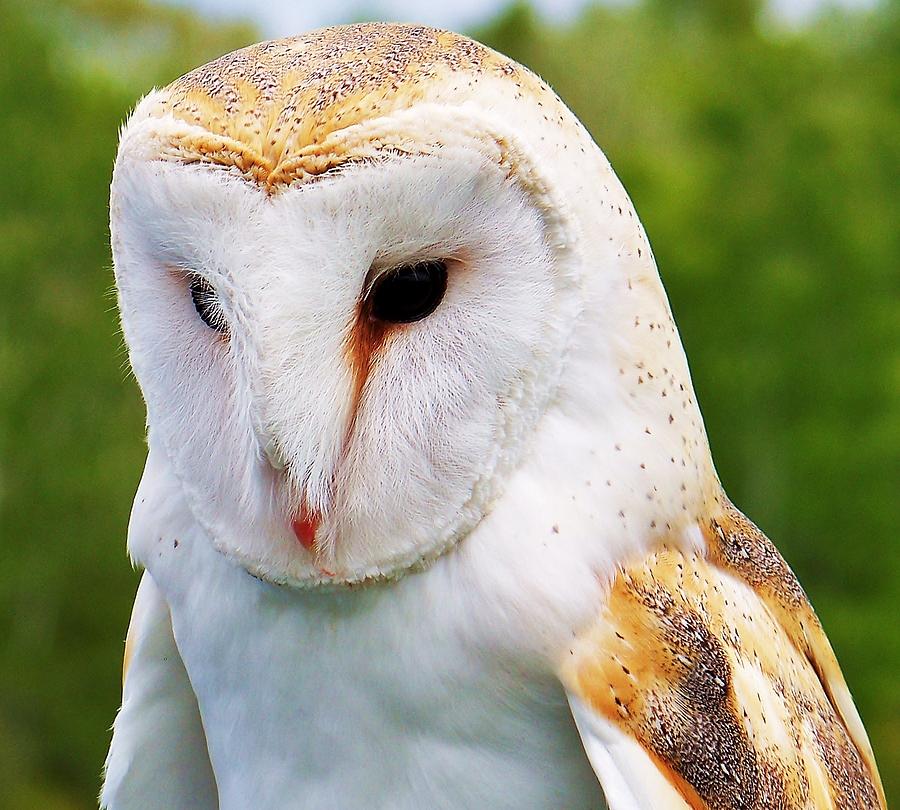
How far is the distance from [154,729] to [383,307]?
55cm

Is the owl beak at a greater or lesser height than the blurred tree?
greater

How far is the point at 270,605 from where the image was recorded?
0.94 metres

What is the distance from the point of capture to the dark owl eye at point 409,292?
2.67 ft

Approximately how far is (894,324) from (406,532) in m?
6.68

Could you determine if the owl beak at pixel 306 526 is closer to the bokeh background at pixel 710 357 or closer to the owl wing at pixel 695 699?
the owl wing at pixel 695 699

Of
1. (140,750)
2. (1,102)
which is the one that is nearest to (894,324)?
(1,102)

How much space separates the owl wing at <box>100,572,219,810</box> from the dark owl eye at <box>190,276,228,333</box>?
33 cm

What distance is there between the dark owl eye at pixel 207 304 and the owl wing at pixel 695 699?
1.12 feet

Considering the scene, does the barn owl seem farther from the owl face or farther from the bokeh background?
the bokeh background

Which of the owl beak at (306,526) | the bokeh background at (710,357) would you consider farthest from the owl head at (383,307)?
the bokeh background at (710,357)

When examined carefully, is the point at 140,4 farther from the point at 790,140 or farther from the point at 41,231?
the point at 790,140

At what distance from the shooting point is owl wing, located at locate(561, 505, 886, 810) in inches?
34.1

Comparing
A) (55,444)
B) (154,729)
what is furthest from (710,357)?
(154,729)

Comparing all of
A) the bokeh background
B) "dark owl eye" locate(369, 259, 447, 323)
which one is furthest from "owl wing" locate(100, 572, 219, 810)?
the bokeh background
